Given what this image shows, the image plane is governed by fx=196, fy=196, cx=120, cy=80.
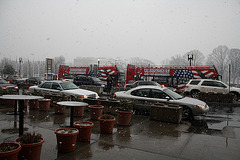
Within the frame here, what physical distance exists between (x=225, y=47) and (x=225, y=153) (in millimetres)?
66504

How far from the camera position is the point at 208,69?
2419cm

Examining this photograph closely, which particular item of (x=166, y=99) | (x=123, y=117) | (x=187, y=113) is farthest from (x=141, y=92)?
(x=123, y=117)

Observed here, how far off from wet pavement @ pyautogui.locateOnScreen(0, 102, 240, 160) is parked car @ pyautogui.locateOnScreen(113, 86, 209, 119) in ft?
3.70

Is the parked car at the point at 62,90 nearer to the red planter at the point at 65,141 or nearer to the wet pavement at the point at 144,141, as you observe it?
the wet pavement at the point at 144,141

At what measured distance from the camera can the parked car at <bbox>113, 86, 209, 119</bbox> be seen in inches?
351

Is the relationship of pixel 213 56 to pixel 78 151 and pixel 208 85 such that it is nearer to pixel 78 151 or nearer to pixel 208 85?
pixel 208 85

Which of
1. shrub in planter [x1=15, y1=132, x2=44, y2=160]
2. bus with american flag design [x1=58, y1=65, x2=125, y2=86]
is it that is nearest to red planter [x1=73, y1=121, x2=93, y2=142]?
shrub in planter [x1=15, y1=132, x2=44, y2=160]

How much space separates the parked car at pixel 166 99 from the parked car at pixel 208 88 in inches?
355

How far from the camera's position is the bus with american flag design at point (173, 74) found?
960 inches

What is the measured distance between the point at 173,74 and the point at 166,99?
18.2 m

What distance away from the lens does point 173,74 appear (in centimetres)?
2675

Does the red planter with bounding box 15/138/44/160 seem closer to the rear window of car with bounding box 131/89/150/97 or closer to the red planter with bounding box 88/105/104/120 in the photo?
the red planter with bounding box 88/105/104/120

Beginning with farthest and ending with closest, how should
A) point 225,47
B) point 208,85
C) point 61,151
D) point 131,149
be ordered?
1. point 225,47
2. point 208,85
3. point 131,149
4. point 61,151

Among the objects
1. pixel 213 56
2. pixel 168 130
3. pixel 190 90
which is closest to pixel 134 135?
pixel 168 130
